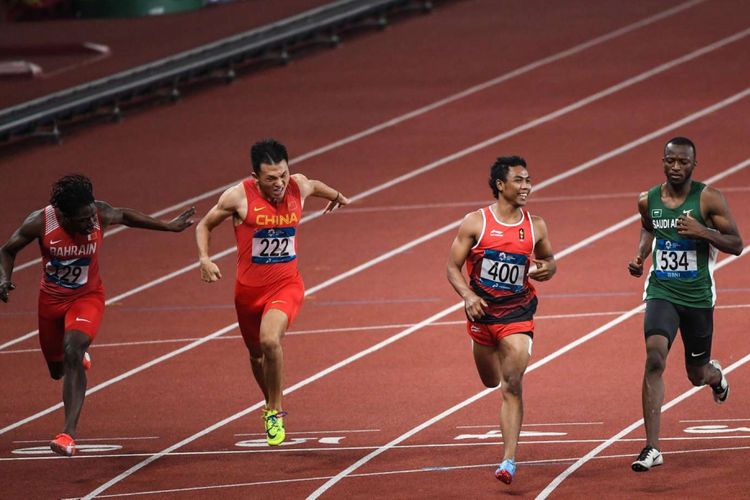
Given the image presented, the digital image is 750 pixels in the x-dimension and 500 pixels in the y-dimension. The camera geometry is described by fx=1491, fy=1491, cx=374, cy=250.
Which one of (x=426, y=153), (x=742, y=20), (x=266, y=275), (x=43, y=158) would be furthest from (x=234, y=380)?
(x=742, y=20)

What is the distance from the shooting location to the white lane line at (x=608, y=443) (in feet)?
27.7

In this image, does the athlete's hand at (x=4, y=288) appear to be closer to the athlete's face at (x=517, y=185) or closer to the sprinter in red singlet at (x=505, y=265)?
the sprinter in red singlet at (x=505, y=265)

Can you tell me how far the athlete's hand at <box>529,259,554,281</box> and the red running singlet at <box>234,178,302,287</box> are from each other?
1.68 metres

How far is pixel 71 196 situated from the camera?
9.47 metres

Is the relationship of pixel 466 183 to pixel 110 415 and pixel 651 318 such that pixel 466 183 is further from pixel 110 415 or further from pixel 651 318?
pixel 651 318

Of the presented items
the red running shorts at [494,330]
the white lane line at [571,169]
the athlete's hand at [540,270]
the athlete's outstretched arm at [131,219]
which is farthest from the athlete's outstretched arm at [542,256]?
the white lane line at [571,169]

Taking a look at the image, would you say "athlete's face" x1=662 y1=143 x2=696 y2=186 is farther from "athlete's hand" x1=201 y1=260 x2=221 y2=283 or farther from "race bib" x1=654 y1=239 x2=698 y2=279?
"athlete's hand" x1=201 y1=260 x2=221 y2=283

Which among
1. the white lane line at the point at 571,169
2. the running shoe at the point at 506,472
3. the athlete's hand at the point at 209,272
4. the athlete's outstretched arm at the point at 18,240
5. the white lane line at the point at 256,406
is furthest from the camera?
the white lane line at the point at 571,169

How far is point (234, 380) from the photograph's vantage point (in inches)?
487

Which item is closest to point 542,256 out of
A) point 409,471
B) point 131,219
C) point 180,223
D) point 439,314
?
point 409,471

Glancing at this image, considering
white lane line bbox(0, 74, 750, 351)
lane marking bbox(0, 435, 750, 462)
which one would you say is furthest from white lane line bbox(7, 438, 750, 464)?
white lane line bbox(0, 74, 750, 351)

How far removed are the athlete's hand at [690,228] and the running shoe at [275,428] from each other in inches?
111

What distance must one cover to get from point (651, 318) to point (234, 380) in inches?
179

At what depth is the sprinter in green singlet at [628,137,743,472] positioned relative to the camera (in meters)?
8.70
